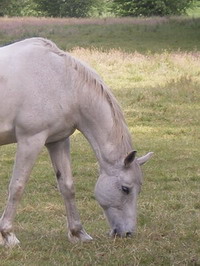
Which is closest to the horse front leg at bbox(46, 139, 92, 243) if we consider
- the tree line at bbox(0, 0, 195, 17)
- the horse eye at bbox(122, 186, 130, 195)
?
the horse eye at bbox(122, 186, 130, 195)

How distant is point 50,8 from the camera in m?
67.8

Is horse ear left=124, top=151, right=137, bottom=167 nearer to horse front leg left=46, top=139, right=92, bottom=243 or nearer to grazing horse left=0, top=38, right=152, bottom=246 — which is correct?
grazing horse left=0, top=38, right=152, bottom=246

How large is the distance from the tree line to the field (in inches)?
1333

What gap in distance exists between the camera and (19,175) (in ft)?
21.8

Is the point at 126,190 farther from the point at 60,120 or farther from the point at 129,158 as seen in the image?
the point at 60,120

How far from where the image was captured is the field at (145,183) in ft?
20.7

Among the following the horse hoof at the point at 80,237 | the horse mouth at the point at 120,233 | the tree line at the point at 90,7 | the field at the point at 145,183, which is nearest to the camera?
the field at the point at 145,183

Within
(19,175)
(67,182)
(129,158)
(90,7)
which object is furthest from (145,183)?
(90,7)

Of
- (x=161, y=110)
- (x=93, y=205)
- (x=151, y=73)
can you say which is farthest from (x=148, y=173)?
(x=151, y=73)

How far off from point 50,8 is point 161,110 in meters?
53.6

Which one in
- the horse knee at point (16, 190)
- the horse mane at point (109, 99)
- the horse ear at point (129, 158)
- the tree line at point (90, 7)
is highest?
the horse mane at point (109, 99)

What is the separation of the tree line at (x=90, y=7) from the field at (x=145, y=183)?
3387 centimetres

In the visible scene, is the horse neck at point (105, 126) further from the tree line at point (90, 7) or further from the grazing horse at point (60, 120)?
the tree line at point (90, 7)

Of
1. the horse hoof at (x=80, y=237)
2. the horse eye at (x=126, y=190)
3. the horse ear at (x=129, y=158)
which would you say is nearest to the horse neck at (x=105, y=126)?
the horse ear at (x=129, y=158)
